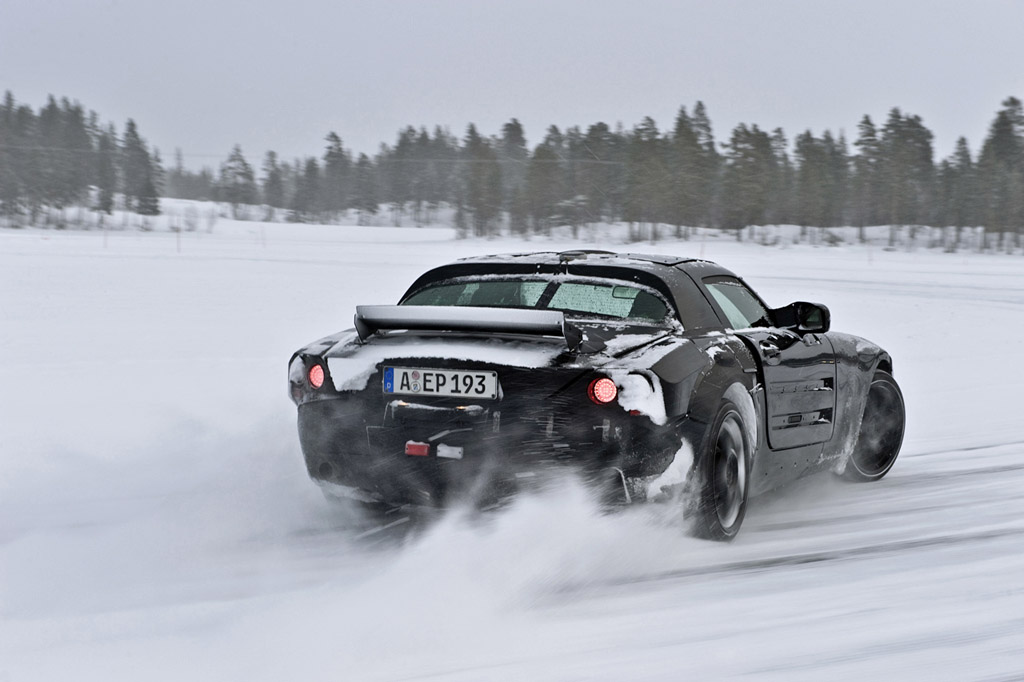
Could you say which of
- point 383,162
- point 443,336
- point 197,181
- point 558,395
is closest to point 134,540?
point 443,336

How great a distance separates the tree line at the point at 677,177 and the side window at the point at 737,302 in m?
86.5

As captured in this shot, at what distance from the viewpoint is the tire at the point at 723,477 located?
4.27 meters

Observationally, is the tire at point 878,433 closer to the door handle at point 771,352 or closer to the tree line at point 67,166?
the door handle at point 771,352

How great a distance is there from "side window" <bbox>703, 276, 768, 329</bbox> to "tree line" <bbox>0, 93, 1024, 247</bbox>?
86.5 m

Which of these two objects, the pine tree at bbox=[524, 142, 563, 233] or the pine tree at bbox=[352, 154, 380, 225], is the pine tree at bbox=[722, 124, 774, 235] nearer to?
Answer: the pine tree at bbox=[524, 142, 563, 233]

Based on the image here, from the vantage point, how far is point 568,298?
15.1ft

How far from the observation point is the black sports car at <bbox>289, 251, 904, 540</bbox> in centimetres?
391

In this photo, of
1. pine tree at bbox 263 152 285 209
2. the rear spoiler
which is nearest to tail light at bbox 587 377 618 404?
the rear spoiler

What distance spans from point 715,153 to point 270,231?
1773 inches

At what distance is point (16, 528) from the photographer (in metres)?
4.60

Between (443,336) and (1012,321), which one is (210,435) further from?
(1012,321)

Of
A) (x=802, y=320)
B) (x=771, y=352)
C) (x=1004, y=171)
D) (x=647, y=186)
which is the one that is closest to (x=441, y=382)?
(x=771, y=352)

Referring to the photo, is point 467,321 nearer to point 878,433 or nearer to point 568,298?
point 568,298

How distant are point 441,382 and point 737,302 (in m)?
1.91
